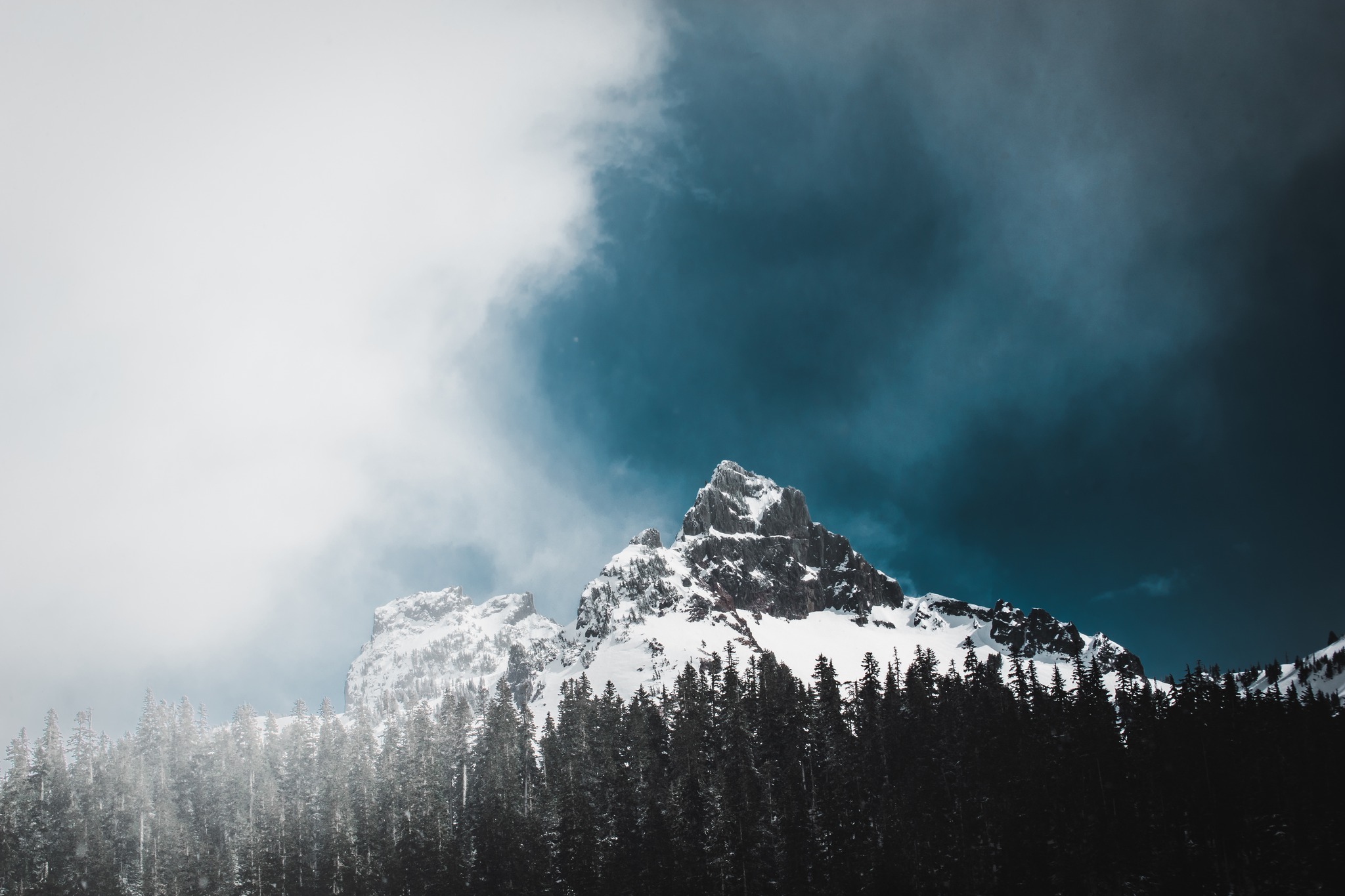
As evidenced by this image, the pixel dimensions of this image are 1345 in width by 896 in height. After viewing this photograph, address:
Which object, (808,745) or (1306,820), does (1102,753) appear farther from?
(808,745)

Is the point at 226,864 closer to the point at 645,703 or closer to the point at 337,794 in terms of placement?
the point at 337,794

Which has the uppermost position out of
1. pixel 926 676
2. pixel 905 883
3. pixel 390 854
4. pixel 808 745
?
pixel 926 676

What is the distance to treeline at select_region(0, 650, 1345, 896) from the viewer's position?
7156cm

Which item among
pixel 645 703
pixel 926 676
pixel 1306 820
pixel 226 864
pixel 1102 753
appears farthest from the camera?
pixel 645 703

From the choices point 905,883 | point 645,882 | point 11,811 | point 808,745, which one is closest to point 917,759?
point 808,745

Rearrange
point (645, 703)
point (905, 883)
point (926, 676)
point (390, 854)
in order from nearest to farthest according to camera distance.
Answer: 1. point (905, 883)
2. point (390, 854)
3. point (926, 676)
4. point (645, 703)

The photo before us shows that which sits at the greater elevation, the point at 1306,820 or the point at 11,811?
the point at 11,811

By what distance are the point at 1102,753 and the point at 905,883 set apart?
24349mm

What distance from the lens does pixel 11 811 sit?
98938 mm

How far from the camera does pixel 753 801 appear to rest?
255ft

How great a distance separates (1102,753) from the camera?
260 ft

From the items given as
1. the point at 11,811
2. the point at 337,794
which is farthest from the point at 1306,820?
the point at 11,811

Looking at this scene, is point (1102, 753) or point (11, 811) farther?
point (11, 811)

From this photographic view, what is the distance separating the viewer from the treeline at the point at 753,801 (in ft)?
235
